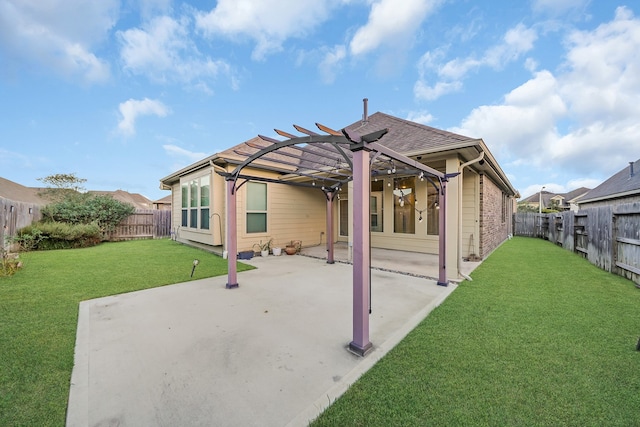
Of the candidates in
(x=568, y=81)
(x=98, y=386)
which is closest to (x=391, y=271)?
(x=98, y=386)

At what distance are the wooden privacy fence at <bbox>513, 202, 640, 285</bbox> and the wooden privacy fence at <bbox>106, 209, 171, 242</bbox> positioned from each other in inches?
660

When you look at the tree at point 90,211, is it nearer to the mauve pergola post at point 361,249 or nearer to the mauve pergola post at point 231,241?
the mauve pergola post at point 231,241

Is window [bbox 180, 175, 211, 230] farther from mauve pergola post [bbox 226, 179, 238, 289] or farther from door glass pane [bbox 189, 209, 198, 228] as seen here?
mauve pergola post [bbox 226, 179, 238, 289]

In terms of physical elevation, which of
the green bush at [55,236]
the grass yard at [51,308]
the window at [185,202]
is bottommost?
the grass yard at [51,308]

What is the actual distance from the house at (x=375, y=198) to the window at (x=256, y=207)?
0.11ft

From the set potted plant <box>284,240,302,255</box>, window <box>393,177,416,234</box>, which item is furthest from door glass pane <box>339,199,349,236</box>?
potted plant <box>284,240,302,255</box>

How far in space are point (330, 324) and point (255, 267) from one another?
3.72 m

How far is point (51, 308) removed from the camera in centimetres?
356

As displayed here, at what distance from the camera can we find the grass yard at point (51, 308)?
1.83 m

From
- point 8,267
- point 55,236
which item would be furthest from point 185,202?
point 8,267

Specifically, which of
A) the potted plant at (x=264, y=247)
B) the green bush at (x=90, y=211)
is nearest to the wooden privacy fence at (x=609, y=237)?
the potted plant at (x=264, y=247)

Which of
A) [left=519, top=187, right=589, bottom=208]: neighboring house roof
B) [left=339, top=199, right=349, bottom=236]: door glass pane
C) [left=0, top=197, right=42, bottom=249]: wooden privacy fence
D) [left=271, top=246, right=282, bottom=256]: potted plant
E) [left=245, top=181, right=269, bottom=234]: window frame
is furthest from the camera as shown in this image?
[left=519, top=187, right=589, bottom=208]: neighboring house roof

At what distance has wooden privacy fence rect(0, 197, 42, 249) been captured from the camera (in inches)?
274

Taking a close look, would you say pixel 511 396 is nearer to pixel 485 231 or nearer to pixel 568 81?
pixel 485 231
